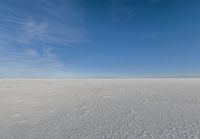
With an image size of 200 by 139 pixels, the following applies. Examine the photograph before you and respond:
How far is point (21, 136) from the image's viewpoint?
3.13 m

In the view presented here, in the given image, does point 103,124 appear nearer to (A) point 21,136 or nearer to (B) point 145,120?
(B) point 145,120

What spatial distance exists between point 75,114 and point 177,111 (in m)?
3.03

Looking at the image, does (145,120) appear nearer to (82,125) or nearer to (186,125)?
(186,125)

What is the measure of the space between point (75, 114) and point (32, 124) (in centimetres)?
126

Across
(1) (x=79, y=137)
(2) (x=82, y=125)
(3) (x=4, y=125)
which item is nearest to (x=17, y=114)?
(3) (x=4, y=125)

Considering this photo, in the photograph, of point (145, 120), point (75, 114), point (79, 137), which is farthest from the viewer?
point (75, 114)

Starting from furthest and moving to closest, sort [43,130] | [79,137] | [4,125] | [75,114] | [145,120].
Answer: [75,114] < [145,120] < [4,125] < [43,130] < [79,137]

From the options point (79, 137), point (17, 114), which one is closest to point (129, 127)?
point (79, 137)

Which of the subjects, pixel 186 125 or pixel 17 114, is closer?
pixel 186 125

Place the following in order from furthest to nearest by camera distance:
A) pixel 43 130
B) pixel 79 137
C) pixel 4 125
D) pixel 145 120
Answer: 1. pixel 145 120
2. pixel 4 125
3. pixel 43 130
4. pixel 79 137

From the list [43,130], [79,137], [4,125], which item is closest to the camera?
[79,137]

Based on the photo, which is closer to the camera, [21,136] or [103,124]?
[21,136]

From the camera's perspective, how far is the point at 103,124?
3793mm

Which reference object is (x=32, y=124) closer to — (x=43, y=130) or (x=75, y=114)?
(x=43, y=130)
